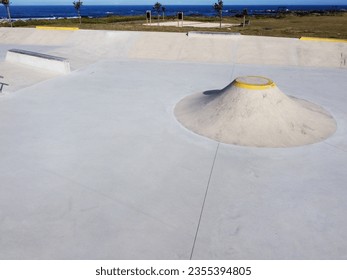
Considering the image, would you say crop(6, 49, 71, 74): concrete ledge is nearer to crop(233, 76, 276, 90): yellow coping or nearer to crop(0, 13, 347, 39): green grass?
crop(233, 76, 276, 90): yellow coping

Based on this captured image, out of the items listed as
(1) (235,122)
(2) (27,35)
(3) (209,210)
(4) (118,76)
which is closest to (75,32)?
(2) (27,35)

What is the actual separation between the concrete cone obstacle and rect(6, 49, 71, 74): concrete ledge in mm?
8449

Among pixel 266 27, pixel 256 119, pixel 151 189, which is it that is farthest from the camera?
pixel 266 27

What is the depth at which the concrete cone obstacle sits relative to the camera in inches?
318

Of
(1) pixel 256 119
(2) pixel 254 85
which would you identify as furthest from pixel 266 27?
(1) pixel 256 119

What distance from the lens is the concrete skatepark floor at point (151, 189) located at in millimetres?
4523

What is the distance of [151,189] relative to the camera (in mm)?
5844

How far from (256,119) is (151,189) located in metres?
4.50

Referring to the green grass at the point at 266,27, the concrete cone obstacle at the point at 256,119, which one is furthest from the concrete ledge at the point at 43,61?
the green grass at the point at 266,27

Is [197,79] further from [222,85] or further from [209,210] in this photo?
[209,210]

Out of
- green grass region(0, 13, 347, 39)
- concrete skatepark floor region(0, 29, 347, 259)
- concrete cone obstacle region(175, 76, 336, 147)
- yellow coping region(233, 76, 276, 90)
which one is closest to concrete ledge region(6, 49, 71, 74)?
concrete skatepark floor region(0, 29, 347, 259)

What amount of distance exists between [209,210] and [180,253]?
1.19 metres

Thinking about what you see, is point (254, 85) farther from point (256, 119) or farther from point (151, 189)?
point (151, 189)

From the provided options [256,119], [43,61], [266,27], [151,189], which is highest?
[266,27]
